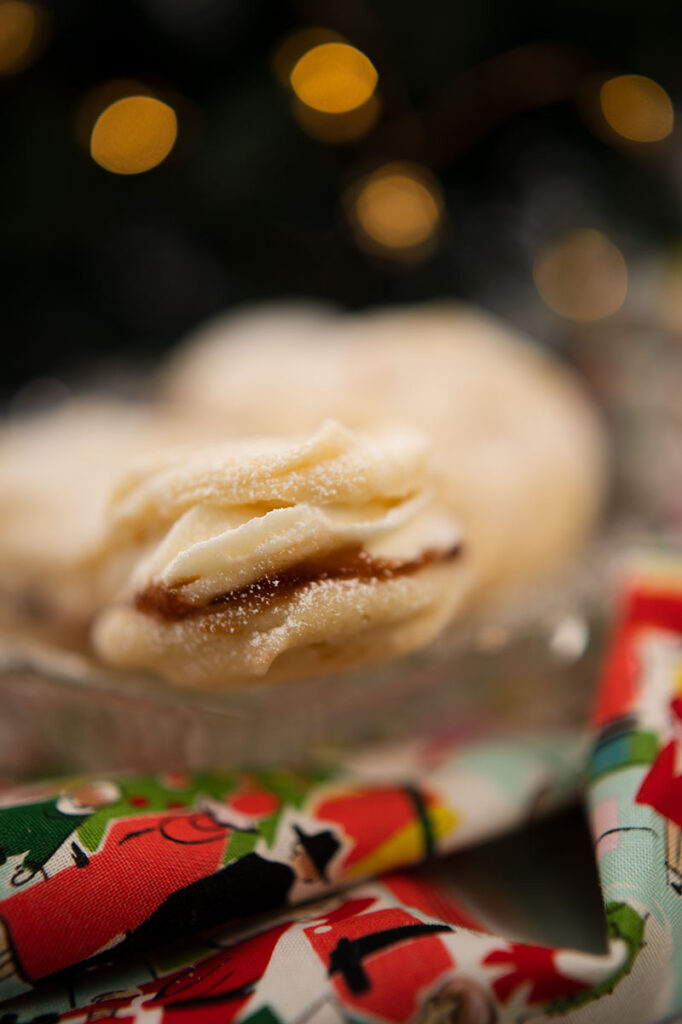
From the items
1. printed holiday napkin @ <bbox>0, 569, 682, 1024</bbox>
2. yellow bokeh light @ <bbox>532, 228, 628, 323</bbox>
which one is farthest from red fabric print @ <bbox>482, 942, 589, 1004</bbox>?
yellow bokeh light @ <bbox>532, 228, 628, 323</bbox>

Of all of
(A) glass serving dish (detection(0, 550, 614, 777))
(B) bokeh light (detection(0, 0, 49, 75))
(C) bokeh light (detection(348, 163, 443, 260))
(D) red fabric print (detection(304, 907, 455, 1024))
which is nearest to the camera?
(D) red fabric print (detection(304, 907, 455, 1024))

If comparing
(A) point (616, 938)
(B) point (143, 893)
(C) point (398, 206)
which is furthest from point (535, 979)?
(C) point (398, 206)

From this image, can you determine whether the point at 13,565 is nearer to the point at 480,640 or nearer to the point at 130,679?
the point at 130,679

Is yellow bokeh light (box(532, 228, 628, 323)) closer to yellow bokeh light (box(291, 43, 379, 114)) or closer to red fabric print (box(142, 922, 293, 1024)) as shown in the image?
yellow bokeh light (box(291, 43, 379, 114))

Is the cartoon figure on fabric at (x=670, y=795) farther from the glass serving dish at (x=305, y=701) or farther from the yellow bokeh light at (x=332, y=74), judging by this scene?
the yellow bokeh light at (x=332, y=74)

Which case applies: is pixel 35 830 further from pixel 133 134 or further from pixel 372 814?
pixel 133 134

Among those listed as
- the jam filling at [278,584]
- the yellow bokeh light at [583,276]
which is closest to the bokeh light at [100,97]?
the yellow bokeh light at [583,276]
